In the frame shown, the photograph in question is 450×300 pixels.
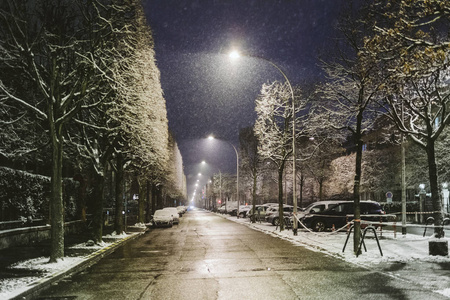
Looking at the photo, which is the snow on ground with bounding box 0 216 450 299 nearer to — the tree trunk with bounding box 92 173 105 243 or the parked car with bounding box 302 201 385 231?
the tree trunk with bounding box 92 173 105 243

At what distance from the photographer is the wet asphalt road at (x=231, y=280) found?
28.2ft

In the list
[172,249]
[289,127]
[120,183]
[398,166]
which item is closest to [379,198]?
[398,166]

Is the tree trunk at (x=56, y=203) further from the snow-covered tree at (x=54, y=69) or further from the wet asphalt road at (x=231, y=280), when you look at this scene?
the wet asphalt road at (x=231, y=280)

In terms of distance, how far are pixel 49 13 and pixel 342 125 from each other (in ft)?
40.2

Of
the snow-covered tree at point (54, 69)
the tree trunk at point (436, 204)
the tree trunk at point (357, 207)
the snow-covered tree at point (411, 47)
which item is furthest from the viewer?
the tree trunk at point (357, 207)

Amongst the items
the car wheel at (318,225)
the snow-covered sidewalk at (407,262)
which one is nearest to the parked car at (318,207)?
the car wheel at (318,225)

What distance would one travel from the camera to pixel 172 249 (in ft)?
58.8

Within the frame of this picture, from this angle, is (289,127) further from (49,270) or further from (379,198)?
(379,198)

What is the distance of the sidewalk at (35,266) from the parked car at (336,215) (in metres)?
13.4

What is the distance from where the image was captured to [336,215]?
27484 millimetres

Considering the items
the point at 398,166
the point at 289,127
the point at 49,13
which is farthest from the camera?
the point at 398,166

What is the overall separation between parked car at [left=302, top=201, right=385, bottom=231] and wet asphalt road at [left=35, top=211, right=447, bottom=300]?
39.7 ft

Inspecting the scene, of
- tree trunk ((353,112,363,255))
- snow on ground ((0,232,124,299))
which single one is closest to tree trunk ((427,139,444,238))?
tree trunk ((353,112,363,255))

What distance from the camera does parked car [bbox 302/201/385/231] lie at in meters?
27.3
